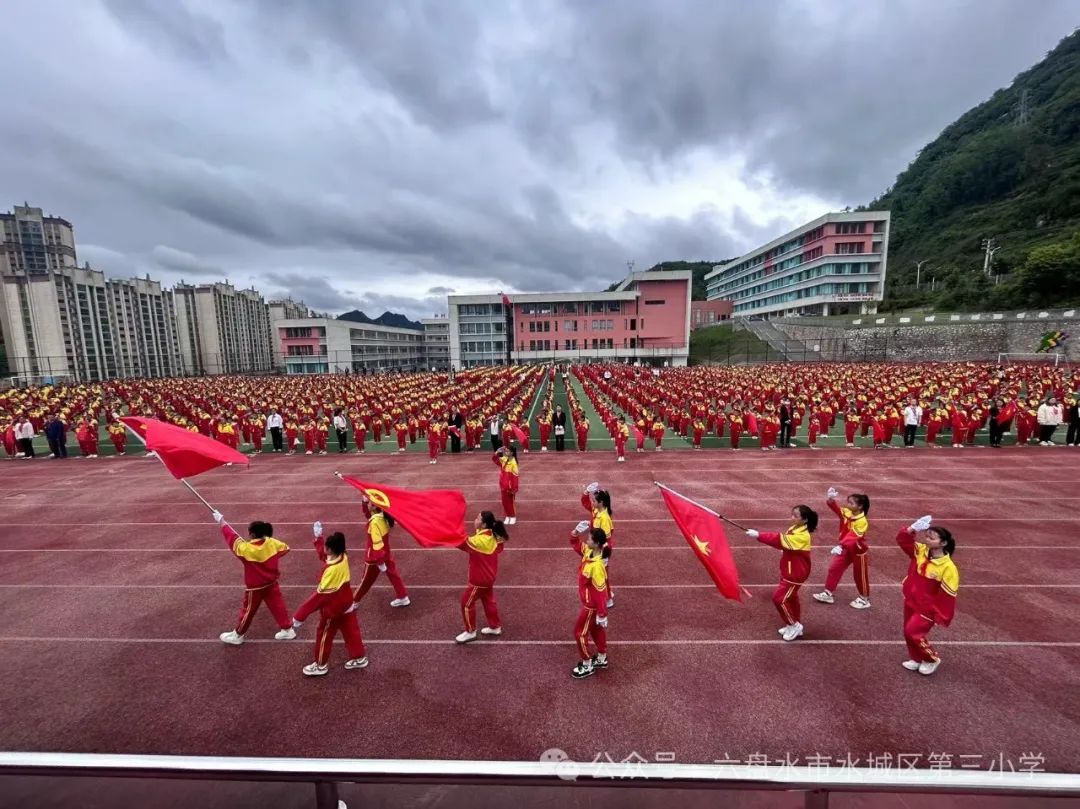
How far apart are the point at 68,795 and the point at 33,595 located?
6.84m

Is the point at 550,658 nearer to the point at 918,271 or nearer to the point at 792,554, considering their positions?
the point at 792,554

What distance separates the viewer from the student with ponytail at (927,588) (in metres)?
4.61

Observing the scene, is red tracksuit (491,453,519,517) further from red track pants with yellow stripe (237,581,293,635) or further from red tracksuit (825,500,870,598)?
red tracksuit (825,500,870,598)

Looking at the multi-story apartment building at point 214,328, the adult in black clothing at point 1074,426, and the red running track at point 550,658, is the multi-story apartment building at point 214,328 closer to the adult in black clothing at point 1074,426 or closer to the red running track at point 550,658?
the red running track at point 550,658

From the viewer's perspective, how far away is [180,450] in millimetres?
6223

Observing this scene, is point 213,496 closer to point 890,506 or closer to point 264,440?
point 264,440

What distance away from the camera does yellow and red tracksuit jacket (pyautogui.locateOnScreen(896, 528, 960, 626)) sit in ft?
15.1

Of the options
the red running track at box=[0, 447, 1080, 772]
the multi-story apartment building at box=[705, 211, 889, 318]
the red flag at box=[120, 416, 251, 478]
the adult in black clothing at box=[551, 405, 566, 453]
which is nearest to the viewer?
the red running track at box=[0, 447, 1080, 772]

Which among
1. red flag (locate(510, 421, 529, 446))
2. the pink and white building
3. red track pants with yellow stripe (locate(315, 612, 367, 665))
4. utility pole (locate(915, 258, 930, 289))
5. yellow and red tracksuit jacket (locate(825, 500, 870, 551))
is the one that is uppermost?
utility pole (locate(915, 258, 930, 289))

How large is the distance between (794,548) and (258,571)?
580cm

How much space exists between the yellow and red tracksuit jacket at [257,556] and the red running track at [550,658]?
87 cm

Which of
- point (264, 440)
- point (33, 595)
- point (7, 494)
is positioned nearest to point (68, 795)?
point (33, 595)

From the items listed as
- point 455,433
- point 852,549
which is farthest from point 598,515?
point 455,433

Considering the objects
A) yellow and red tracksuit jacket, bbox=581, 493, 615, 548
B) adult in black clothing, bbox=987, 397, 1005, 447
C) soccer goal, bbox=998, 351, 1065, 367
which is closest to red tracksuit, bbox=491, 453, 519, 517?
yellow and red tracksuit jacket, bbox=581, 493, 615, 548
